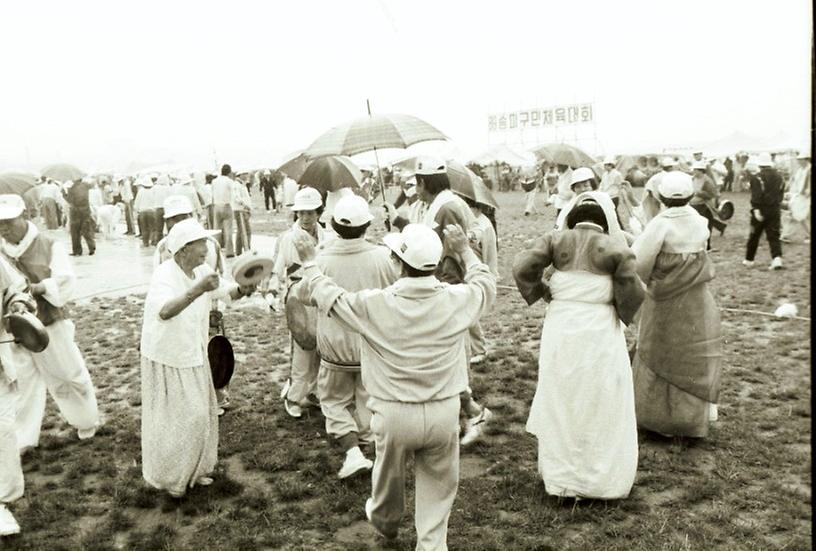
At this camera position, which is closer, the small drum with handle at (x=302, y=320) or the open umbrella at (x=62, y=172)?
the small drum with handle at (x=302, y=320)

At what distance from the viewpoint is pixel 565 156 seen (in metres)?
15.3

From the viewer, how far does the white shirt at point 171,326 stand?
4.73m

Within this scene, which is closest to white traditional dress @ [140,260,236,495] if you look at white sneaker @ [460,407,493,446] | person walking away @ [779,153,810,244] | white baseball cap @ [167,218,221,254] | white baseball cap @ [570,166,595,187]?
white baseball cap @ [167,218,221,254]

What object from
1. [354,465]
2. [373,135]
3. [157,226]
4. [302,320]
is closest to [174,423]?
[354,465]

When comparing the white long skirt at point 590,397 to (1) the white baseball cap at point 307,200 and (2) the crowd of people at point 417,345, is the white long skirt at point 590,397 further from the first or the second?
(1) the white baseball cap at point 307,200

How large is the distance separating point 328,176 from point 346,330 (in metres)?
3.05

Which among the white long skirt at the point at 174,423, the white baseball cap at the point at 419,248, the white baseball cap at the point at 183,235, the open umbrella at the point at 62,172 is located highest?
the open umbrella at the point at 62,172

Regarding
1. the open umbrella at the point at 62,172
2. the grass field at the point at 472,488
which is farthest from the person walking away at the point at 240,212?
the grass field at the point at 472,488

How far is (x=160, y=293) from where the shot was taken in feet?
15.4

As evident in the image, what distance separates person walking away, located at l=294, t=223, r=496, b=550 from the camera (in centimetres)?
379

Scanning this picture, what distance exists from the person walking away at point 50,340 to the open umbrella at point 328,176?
2710 mm

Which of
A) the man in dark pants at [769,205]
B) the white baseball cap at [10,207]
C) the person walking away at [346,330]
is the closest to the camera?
Result: the person walking away at [346,330]

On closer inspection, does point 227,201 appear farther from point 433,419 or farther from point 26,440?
point 433,419

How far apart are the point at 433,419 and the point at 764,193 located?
1089cm
